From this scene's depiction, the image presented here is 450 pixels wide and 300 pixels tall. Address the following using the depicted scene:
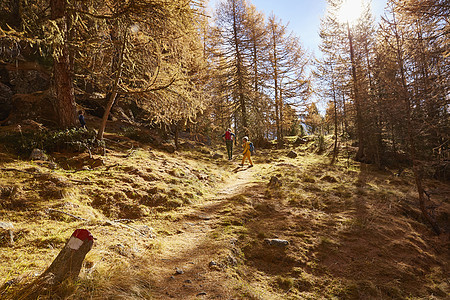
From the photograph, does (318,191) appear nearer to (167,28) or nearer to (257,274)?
(257,274)

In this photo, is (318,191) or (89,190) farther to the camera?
(318,191)

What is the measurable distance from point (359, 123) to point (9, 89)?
20.0 m

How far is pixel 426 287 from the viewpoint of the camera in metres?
4.18

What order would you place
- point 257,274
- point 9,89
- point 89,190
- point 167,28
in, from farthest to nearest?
1. point 9,89
2. point 167,28
3. point 89,190
4. point 257,274

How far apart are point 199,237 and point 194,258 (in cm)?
85

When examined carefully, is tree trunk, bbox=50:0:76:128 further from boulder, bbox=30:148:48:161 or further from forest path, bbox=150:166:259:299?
forest path, bbox=150:166:259:299

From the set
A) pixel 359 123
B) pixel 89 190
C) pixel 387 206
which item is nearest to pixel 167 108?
pixel 89 190

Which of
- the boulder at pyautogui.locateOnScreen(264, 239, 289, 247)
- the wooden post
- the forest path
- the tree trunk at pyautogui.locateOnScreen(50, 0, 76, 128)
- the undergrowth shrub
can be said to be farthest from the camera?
the tree trunk at pyautogui.locateOnScreen(50, 0, 76, 128)

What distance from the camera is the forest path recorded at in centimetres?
280

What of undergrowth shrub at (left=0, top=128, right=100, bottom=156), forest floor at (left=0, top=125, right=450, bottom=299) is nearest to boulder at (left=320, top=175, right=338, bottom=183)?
forest floor at (left=0, top=125, right=450, bottom=299)

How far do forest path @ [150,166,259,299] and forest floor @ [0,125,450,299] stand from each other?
0.02m

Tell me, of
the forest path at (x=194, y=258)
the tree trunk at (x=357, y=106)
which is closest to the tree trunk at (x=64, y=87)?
the forest path at (x=194, y=258)

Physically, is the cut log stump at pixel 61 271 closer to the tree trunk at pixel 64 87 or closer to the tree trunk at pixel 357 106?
the tree trunk at pixel 64 87

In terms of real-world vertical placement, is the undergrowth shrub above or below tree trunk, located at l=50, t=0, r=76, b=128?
below
